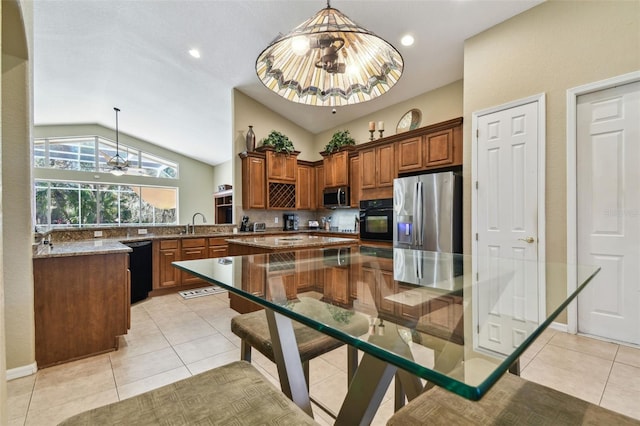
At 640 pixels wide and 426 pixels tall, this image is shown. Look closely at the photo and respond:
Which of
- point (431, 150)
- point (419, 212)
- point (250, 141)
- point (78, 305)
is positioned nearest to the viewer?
point (78, 305)

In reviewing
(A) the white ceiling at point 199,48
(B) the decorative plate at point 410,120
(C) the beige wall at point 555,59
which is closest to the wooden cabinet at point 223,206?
(A) the white ceiling at point 199,48

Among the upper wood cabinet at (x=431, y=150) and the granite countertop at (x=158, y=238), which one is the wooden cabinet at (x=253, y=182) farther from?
the upper wood cabinet at (x=431, y=150)

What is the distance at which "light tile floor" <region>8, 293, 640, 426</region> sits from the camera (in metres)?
1.73

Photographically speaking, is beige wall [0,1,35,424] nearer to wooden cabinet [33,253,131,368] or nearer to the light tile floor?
wooden cabinet [33,253,131,368]

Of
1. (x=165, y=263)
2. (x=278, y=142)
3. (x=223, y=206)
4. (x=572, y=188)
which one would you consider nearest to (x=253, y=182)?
(x=278, y=142)

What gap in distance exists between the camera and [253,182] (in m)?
5.10

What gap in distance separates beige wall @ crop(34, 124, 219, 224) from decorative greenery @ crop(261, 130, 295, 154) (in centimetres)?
513

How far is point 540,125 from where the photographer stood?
2.84 metres

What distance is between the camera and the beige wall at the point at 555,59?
246 cm

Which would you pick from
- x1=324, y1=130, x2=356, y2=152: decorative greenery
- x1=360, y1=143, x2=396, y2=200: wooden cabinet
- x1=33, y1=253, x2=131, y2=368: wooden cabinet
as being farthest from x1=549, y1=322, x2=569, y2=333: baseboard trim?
x1=33, y1=253, x2=131, y2=368: wooden cabinet

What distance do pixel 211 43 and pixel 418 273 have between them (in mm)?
4238

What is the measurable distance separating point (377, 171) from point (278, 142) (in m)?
2.00

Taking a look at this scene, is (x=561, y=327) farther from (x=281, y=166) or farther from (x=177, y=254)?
(x=177, y=254)

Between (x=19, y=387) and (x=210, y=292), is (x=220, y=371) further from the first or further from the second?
(x=210, y=292)
